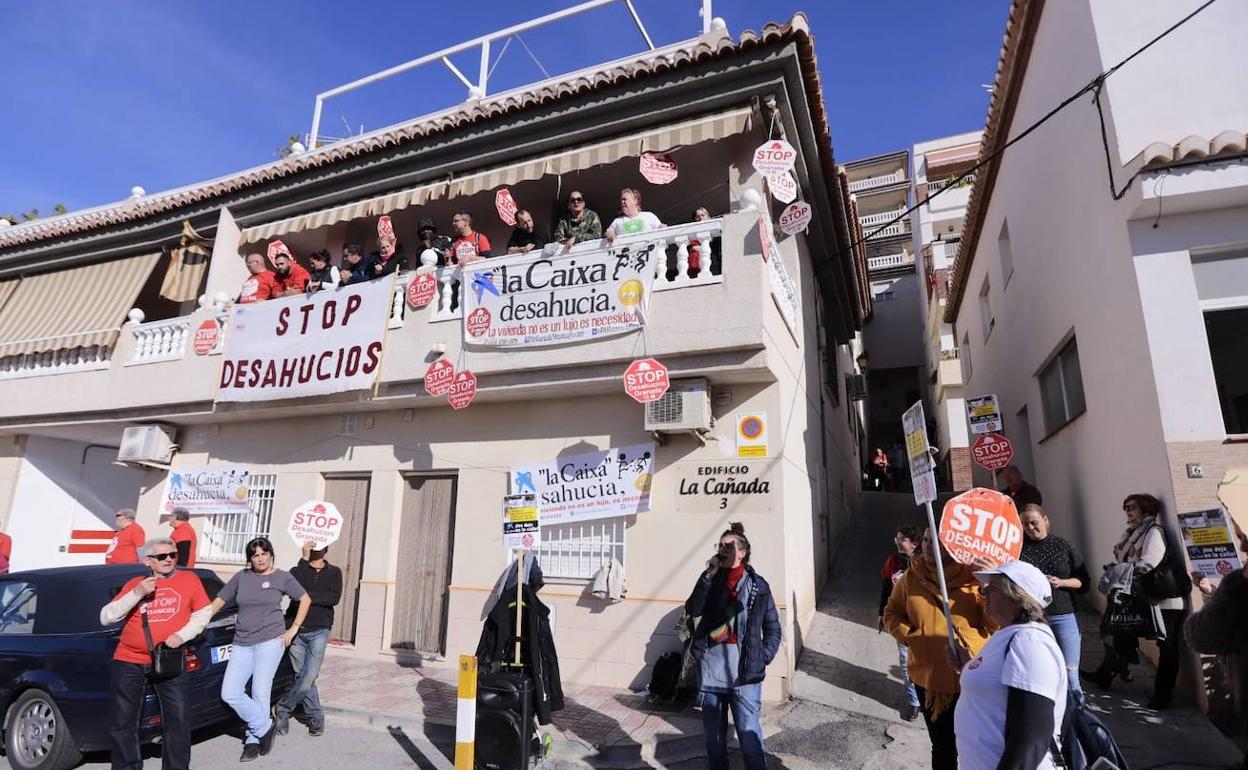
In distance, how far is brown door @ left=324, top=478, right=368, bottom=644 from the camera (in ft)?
30.2

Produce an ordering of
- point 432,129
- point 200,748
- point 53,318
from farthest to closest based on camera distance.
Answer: point 53,318 → point 432,129 → point 200,748

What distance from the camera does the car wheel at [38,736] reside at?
5.23m

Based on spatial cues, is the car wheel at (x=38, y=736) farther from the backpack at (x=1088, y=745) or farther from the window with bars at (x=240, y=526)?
the backpack at (x=1088, y=745)

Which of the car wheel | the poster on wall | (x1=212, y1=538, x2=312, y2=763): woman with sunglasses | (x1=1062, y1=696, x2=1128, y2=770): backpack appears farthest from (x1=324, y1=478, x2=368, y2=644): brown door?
the poster on wall

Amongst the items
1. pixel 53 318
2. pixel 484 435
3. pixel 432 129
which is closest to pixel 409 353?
pixel 484 435

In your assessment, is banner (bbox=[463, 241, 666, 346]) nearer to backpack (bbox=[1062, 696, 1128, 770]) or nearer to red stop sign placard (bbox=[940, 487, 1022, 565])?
red stop sign placard (bbox=[940, 487, 1022, 565])

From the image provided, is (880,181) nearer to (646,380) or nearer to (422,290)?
(422,290)

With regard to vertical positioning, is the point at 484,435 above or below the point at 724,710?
above

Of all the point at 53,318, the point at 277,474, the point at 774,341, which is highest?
the point at 53,318

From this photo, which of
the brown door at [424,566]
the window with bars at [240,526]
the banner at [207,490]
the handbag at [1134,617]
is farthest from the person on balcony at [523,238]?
the handbag at [1134,617]

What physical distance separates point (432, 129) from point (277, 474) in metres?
5.68

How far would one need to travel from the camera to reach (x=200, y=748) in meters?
5.84

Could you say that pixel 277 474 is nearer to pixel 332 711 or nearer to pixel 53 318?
pixel 332 711

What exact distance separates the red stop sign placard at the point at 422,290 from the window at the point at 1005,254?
33.3ft
